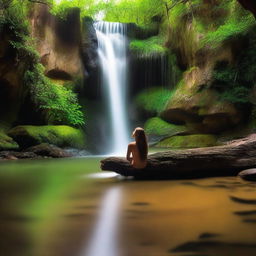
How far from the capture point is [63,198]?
13.8 feet

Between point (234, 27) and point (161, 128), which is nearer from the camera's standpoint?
point (234, 27)

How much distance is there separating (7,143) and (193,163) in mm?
7635

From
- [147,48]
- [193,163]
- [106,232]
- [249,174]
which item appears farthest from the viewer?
[147,48]

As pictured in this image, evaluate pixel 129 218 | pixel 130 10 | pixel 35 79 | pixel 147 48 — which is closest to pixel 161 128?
pixel 147 48

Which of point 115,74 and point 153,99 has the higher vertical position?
point 115,74

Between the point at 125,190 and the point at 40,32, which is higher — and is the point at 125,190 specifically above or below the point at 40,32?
below

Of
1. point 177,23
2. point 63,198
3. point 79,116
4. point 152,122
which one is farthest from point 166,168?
point 177,23

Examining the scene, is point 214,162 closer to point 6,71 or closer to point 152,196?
point 152,196

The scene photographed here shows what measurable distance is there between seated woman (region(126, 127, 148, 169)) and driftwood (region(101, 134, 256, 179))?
0.19m

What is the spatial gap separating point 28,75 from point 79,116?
349 cm

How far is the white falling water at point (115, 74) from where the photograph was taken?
56.7 feet

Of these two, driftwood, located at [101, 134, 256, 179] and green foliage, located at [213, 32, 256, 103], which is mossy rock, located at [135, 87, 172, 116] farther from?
driftwood, located at [101, 134, 256, 179]

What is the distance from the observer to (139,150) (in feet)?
16.9

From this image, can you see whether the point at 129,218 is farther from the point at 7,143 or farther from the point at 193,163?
the point at 7,143
